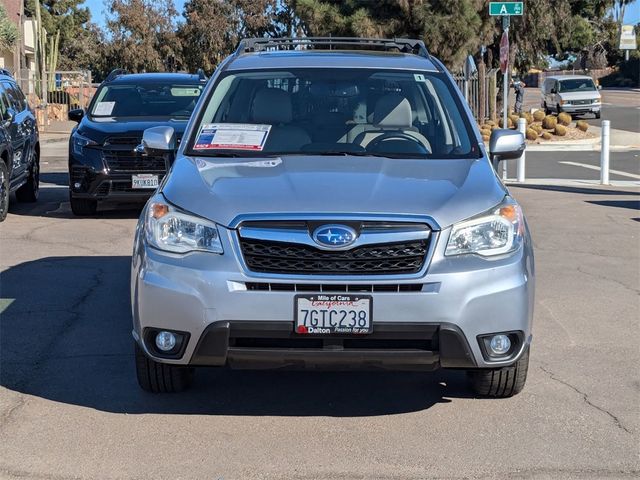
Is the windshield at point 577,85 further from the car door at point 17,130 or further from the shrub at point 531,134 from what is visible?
the car door at point 17,130

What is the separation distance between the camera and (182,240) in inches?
195

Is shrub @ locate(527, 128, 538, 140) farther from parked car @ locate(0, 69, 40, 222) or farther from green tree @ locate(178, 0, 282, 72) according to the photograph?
green tree @ locate(178, 0, 282, 72)

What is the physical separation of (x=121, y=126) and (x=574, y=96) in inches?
1253

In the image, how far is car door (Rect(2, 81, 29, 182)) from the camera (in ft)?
42.5

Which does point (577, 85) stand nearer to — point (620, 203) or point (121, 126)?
point (620, 203)

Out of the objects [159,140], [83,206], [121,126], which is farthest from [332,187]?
[83,206]

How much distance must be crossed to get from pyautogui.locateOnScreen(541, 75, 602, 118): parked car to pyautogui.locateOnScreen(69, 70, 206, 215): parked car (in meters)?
30.4

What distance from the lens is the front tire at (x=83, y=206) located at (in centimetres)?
1291

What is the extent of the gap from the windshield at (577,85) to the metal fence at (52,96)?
1885 cm

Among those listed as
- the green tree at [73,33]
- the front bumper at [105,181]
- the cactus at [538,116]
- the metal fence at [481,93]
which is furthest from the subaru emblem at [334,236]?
the green tree at [73,33]

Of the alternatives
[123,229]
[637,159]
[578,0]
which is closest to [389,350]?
[123,229]

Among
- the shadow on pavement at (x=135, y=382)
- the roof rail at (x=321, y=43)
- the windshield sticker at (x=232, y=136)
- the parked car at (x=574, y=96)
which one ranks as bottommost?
the parked car at (x=574, y=96)

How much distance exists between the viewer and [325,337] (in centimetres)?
478

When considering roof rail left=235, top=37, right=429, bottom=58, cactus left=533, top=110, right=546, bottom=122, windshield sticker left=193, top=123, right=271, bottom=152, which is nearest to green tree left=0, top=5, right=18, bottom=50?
cactus left=533, top=110, right=546, bottom=122
